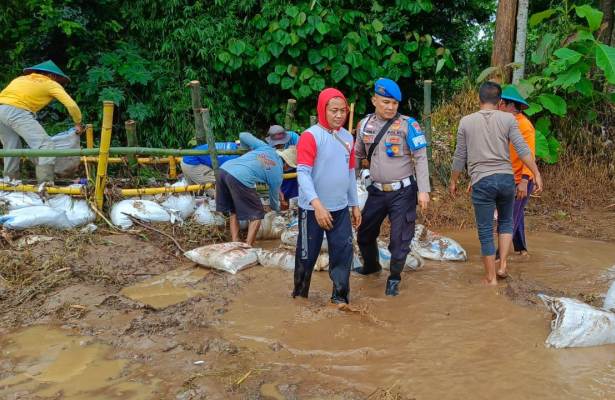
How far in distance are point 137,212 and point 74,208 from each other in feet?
1.99

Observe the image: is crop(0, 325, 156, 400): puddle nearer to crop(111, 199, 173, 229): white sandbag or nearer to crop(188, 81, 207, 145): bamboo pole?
crop(111, 199, 173, 229): white sandbag

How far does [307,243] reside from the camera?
12.4 ft

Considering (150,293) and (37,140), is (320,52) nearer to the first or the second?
(37,140)

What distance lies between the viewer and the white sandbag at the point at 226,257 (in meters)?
4.66

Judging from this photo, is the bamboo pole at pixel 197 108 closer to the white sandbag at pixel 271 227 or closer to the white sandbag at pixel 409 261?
the white sandbag at pixel 271 227

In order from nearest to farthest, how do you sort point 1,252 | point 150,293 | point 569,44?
point 150,293 < point 1,252 < point 569,44

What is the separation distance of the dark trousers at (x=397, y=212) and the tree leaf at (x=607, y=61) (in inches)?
148

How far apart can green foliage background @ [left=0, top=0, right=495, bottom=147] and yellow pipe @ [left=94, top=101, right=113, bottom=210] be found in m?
2.84

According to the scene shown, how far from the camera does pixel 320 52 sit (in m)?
8.38

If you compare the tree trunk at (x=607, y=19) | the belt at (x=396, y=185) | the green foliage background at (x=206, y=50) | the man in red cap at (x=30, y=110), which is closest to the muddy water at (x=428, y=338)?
the belt at (x=396, y=185)

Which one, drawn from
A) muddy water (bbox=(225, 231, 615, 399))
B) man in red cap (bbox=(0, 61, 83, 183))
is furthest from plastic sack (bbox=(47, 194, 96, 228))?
muddy water (bbox=(225, 231, 615, 399))

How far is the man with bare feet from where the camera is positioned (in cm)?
409

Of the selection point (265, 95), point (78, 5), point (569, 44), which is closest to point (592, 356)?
point (569, 44)

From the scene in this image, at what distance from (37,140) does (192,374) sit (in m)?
3.94
